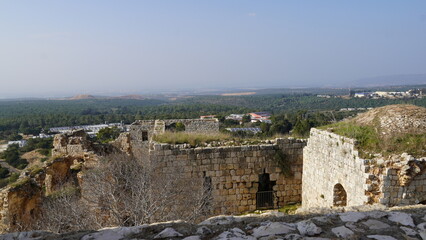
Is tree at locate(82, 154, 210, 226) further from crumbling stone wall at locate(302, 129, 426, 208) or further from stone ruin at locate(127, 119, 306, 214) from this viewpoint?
crumbling stone wall at locate(302, 129, 426, 208)

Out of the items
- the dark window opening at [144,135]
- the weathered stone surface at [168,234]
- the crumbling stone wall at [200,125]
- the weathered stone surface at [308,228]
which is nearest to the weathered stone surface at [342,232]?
the weathered stone surface at [308,228]

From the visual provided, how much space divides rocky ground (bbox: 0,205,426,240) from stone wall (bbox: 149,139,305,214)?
515cm

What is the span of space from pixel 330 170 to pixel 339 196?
0.58 metres

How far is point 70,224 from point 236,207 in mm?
4001

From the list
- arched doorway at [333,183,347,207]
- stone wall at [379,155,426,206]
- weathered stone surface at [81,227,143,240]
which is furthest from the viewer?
arched doorway at [333,183,347,207]

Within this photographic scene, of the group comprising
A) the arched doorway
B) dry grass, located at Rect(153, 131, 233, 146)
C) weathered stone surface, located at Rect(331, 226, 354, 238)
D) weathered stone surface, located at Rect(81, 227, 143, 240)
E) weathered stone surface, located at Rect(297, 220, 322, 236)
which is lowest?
the arched doorway

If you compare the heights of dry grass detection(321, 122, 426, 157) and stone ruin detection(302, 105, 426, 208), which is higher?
dry grass detection(321, 122, 426, 157)

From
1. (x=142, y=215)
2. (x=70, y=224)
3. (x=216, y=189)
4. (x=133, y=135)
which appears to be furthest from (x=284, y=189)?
(x=133, y=135)

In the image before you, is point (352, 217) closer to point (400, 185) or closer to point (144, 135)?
point (400, 185)

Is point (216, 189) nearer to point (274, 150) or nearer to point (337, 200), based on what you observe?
point (274, 150)

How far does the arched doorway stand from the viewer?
6988mm

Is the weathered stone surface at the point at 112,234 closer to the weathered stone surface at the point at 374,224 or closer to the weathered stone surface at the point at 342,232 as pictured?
the weathered stone surface at the point at 342,232

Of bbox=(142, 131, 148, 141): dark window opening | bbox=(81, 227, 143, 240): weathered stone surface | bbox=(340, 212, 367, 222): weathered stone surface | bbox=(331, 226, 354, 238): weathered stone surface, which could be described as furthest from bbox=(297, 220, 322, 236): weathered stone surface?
bbox=(142, 131, 148, 141): dark window opening

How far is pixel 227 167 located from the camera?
27.6ft
